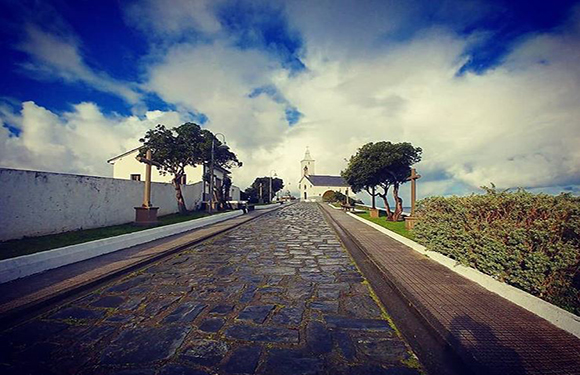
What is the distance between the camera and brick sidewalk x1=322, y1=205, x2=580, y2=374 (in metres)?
2.60

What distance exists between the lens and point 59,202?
9758 mm

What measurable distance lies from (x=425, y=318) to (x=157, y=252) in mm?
6742

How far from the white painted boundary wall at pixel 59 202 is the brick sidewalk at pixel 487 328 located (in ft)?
35.6

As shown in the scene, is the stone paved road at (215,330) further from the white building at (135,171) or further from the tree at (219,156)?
the white building at (135,171)

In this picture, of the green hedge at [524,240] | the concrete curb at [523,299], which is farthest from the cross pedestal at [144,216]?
the green hedge at [524,240]

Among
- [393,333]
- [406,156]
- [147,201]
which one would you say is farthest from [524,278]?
[406,156]

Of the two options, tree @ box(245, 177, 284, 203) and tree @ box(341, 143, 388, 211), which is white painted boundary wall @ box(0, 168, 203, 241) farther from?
tree @ box(245, 177, 284, 203)

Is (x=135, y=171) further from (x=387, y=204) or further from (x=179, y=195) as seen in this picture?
(x=387, y=204)

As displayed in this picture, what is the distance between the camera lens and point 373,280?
17.7 ft

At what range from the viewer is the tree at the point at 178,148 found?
61.2ft

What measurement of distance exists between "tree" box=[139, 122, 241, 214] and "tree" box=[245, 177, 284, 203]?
24.4 meters

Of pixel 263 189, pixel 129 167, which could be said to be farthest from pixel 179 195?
pixel 263 189

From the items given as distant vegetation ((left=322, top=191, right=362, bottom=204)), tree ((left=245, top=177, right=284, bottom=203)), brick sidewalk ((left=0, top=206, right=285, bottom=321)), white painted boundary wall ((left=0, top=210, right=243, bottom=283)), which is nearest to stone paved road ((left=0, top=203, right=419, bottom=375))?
brick sidewalk ((left=0, top=206, right=285, bottom=321))

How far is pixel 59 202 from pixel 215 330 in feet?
32.3
